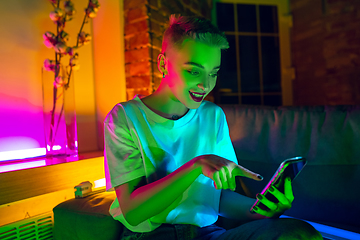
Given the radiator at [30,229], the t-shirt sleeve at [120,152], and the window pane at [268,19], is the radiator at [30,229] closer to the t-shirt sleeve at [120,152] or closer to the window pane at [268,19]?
the t-shirt sleeve at [120,152]

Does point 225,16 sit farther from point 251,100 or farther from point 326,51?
point 326,51

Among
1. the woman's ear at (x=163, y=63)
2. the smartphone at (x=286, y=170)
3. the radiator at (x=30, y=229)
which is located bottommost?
the radiator at (x=30, y=229)

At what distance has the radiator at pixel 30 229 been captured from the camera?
107 centimetres

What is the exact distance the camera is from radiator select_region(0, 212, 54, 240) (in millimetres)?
1073

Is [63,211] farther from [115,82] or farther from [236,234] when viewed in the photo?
[115,82]

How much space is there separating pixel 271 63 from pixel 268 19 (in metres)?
0.53

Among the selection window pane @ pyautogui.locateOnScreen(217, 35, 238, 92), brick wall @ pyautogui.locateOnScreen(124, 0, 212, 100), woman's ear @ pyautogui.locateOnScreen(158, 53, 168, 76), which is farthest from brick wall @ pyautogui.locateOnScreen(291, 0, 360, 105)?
woman's ear @ pyautogui.locateOnScreen(158, 53, 168, 76)

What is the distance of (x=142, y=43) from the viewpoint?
158 cm

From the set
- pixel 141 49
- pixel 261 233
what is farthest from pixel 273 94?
pixel 261 233

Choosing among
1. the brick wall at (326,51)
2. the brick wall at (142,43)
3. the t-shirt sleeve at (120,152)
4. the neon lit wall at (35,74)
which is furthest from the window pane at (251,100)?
the t-shirt sleeve at (120,152)

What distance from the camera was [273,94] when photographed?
304 cm

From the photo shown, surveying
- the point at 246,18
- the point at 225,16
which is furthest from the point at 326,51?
the point at 225,16

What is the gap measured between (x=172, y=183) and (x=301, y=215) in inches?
31.2

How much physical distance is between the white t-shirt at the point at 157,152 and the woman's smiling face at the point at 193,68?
0.14 meters
